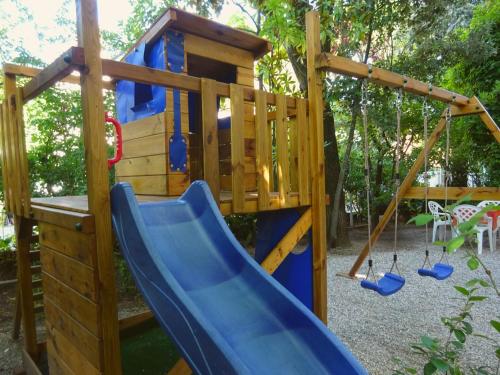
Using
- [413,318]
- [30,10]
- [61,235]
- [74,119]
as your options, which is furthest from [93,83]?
[30,10]

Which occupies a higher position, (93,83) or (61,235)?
(93,83)

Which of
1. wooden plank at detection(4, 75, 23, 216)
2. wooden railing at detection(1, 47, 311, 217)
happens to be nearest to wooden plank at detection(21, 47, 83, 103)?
wooden railing at detection(1, 47, 311, 217)

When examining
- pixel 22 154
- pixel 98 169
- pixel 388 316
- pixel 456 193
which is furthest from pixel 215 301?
pixel 456 193

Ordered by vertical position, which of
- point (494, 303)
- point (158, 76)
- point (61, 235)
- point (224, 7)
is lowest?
point (494, 303)

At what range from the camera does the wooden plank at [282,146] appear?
2.34 meters

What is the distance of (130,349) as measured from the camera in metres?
2.99

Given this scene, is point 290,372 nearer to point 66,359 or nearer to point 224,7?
point 66,359

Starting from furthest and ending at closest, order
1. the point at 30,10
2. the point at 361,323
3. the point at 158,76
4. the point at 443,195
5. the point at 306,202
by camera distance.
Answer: the point at 30,10
the point at 443,195
the point at 361,323
the point at 306,202
the point at 158,76

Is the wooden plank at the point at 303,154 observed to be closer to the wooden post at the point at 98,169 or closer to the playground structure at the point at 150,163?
the playground structure at the point at 150,163

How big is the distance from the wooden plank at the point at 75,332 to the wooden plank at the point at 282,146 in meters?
1.38

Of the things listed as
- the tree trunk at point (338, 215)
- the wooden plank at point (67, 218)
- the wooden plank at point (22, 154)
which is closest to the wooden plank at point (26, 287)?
the wooden plank at point (22, 154)

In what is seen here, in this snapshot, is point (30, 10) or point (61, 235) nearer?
point (61, 235)

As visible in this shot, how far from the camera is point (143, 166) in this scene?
2.74 metres

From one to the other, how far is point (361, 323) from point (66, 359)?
2677 millimetres
